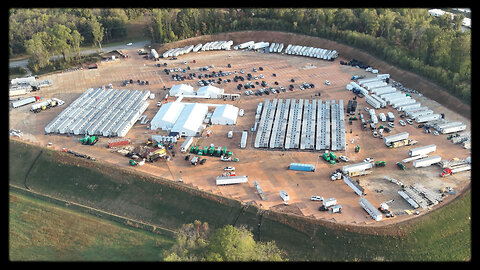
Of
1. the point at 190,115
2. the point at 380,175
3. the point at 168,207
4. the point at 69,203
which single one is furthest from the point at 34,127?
the point at 380,175

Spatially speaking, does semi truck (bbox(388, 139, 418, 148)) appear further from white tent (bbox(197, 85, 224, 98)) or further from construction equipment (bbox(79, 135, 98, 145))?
construction equipment (bbox(79, 135, 98, 145))

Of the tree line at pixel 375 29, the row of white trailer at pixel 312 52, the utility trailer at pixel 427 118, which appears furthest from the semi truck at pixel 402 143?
the row of white trailer at pixel 312 52

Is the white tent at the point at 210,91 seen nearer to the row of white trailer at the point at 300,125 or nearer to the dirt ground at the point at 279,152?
the dirt ground at the point at 279,152

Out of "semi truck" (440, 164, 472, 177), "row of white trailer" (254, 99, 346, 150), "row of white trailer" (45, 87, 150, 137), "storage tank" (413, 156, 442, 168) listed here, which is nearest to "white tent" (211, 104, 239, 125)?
"row of white trailer" (254, 99, 346, 150)

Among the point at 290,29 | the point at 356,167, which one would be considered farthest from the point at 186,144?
the point at 290,29

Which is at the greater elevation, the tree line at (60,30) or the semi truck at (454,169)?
the tree line at (60,30)
